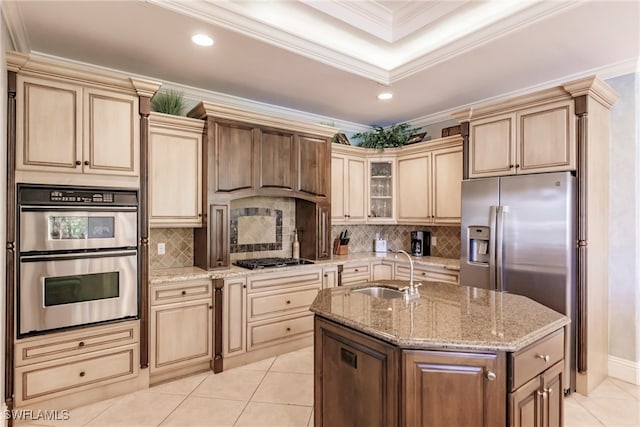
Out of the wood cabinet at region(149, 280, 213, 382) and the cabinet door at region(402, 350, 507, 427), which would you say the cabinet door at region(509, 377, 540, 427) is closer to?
the cabinet door at region(402, 350, 507, 427)

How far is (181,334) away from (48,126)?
1895mm

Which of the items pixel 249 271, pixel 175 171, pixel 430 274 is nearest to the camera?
pixel 175 171

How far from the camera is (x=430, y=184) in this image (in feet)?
14.2

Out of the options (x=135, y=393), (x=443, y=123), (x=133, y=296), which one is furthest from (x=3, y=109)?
(x=443, y=123)

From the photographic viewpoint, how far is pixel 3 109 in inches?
89.1

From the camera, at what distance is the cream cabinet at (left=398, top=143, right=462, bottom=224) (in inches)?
160

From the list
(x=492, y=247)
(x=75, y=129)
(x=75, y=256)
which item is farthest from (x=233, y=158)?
(x=492, y=247)

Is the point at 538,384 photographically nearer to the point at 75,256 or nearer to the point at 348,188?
the point at 75,256

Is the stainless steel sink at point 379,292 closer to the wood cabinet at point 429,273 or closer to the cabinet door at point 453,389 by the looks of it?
the cabinet door at point 453,389

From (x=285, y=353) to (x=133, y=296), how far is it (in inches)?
64.3

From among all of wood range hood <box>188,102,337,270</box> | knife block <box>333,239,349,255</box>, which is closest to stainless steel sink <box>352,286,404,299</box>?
wood range hood <box>188,102,337,270</box>

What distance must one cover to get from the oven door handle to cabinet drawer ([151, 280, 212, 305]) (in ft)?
1.21

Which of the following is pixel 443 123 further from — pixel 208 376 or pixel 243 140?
pixel 208 376

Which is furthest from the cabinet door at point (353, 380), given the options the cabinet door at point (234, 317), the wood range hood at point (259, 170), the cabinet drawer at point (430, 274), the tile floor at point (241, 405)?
the cabinet drawer at point (430, 274)
